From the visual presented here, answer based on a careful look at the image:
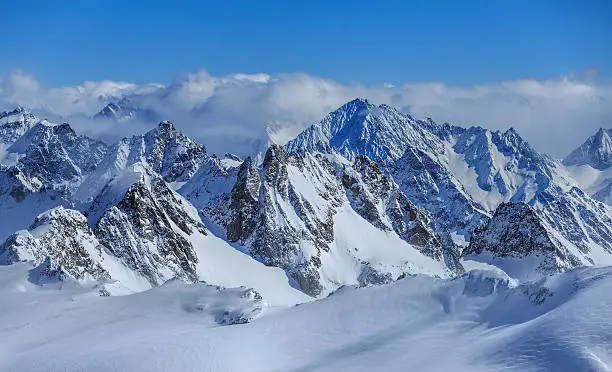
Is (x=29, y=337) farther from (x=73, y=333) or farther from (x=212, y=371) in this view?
(x=212, y=371)

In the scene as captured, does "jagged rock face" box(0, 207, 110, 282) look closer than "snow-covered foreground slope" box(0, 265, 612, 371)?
No

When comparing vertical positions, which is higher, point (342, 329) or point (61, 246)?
point (61, 246)

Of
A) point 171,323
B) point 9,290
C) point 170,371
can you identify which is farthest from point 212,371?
point 9,290

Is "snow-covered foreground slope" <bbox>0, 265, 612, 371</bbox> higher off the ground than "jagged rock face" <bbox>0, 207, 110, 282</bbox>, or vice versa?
"jagged rock face" <bbox>0, 207, 110, 282</bbox>

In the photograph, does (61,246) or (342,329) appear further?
(61,246)
